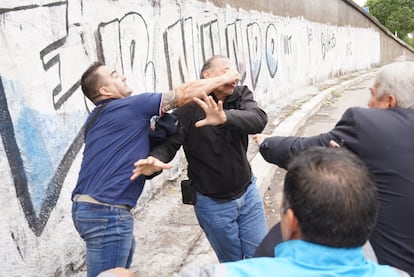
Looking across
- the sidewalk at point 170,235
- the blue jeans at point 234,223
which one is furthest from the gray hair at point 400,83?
the sidewalk at point 170,235

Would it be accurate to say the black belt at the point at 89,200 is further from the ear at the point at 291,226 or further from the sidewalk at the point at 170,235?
the sidewalk at the point at 170,235

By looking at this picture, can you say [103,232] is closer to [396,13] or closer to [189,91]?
[189,91]

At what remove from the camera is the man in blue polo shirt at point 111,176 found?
2197 mm

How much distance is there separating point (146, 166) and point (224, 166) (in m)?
0.66

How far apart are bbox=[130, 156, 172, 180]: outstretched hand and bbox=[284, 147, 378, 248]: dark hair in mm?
972

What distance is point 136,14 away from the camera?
4449 millimetres

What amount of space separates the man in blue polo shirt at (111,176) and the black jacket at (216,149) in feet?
1.34

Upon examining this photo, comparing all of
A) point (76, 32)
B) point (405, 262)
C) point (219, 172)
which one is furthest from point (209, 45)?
point (405, 262)

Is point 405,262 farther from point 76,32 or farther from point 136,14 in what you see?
point 136,14

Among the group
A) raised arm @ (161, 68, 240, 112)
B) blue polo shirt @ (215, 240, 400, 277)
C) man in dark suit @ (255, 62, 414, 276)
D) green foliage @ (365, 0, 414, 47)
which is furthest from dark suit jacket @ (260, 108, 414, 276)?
green foliage @ (365, 0, 414, 47)

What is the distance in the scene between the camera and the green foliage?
37.5 metres

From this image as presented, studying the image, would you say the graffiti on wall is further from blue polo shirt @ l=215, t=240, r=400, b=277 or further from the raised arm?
blue polo shirt @ l=215, t=240, r=400, b=277

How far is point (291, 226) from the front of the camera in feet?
4.37

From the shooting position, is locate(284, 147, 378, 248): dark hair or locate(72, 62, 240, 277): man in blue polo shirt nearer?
locate(284, 147, 378, 248): dark hair
